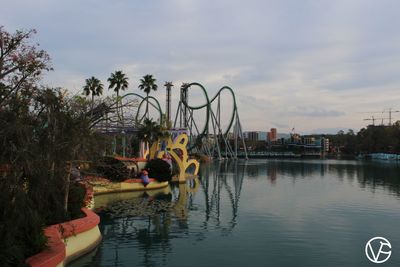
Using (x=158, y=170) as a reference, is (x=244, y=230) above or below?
below

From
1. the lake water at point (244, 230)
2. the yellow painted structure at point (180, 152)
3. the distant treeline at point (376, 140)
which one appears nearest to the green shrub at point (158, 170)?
the yellow painted structure at point (180, 152)

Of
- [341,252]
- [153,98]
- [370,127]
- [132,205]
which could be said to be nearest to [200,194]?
[132,205]

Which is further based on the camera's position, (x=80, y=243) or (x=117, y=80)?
(x=117, y=80)

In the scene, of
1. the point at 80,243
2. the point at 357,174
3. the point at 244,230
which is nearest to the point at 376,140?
the point at 357,174

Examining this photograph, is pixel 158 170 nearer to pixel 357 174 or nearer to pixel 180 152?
pixel 180 152

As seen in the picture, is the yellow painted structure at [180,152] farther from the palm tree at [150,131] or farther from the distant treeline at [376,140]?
the distant treeline at [376,140]

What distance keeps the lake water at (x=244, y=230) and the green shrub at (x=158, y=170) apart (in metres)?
5.52

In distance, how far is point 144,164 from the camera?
4119 centimetres

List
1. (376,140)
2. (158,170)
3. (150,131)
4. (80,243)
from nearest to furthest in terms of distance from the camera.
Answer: (80,243)
(158,170)
(150,131)
(376,140)

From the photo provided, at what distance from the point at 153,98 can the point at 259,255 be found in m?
69.0

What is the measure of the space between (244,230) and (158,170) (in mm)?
19120

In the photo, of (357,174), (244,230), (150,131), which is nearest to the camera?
(244,230)

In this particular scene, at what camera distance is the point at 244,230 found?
62.2 feet

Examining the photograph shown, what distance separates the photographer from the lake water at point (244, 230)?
1418 centimetres
